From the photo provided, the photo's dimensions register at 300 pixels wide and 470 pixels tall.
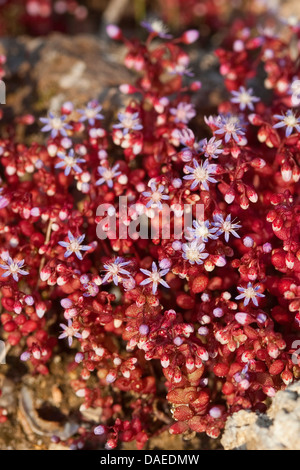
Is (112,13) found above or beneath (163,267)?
above

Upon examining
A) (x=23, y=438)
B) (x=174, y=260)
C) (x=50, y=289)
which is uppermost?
(x=174, y=260)

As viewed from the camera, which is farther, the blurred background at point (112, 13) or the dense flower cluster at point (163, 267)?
the blurred background at point (112, 13)

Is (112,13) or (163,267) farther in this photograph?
(112,13)

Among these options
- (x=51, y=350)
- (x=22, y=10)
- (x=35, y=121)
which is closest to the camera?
(x=51, y=350)

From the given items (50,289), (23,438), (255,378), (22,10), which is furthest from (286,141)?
(22,10)

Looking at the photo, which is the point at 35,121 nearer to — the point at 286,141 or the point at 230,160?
the point at 230,160

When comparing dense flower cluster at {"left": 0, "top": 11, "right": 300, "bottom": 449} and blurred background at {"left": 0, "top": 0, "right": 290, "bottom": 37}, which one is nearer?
dense flower cluster at {"left": 0, "top": 11, "right": 300, "bottom": 449}
